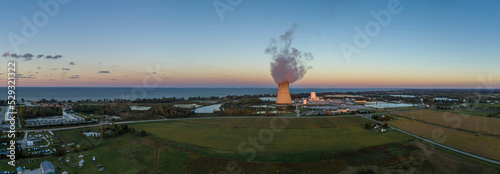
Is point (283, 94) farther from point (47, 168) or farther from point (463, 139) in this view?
point (47, 168)

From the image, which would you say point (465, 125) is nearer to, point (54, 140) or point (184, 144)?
point (184, 144)

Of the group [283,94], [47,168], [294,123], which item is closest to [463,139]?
[294,123]

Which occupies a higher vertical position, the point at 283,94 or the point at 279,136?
the point at 283,94

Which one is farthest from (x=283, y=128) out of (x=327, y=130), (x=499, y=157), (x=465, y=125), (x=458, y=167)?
(x=465, y=125)

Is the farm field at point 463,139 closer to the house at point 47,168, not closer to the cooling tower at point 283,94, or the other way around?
the cooling tower at point 283,94

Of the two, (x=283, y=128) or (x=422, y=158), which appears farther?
(x=283, y=128)

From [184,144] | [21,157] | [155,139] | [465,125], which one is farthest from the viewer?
[465,125]
